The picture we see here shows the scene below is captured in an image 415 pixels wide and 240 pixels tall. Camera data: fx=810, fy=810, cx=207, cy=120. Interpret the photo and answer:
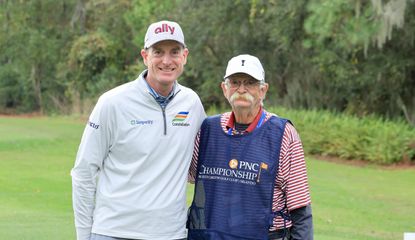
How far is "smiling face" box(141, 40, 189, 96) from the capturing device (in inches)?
172

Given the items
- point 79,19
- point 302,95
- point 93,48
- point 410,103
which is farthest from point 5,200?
point 79,19

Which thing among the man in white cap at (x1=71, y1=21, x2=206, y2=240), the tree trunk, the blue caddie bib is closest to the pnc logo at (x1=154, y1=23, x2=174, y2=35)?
the man in white cap at (x1=71, y1=21, x2=206, y2=240)

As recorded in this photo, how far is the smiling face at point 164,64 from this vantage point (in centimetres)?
437

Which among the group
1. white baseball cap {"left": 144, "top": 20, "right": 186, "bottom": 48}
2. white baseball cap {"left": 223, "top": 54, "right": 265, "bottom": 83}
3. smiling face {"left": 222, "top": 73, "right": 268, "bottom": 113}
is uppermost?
white baseball cap {"left": 144, "top": 20, "right": 186, "bottom": 48}

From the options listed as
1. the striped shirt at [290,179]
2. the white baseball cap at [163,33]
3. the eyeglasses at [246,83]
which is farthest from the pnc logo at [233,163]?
the white baseball cap at [163,33]

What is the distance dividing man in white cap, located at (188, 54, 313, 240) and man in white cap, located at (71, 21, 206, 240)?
0.50 feet

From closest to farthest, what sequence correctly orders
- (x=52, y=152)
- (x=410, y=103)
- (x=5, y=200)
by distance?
(x=5, y=200)
(x=52, y=152)
(x=410, y=103)

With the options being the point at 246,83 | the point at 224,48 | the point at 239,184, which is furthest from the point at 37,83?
the point at 239,184

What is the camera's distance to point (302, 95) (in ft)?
95.4

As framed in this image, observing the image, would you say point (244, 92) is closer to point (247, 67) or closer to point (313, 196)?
point (247, 67)

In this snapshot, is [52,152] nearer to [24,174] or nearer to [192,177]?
[24,174]

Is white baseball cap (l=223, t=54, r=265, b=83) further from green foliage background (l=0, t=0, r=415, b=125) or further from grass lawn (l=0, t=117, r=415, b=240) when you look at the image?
green foliage background (l=0, t=0, r=415, b=125)

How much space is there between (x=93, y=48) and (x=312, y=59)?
15726 millimetres

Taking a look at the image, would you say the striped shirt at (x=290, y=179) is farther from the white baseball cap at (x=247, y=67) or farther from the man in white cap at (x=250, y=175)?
the white baseball cap at (x=247, y=67)
